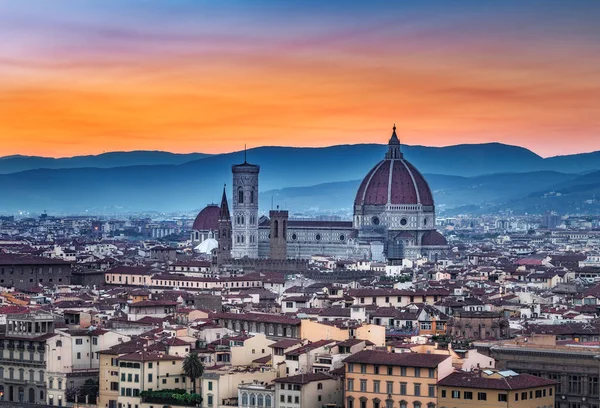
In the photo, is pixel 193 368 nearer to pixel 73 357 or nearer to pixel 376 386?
pixel 73 357

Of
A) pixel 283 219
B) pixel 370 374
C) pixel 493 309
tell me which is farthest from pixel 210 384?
pixel 283 219


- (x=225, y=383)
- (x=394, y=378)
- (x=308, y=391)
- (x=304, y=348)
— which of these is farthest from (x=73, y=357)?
(x=394, y=378)

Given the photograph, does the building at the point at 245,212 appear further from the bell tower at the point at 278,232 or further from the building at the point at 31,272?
the building at the point at 31,272

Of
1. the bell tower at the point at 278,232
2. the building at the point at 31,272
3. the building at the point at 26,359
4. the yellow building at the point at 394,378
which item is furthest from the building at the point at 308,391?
the bell tower at the point at 278,232

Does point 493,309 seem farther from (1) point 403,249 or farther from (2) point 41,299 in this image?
(1) point 403,249

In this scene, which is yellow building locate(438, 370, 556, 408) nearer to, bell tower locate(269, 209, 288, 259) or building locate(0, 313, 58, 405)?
building locate(0, 313, 58, 405)

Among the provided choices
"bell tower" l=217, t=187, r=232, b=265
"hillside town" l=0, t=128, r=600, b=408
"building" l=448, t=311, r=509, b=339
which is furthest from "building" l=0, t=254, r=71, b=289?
"building" l=448, t=311, r=509, b=339
